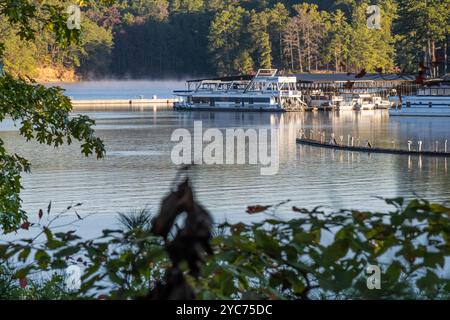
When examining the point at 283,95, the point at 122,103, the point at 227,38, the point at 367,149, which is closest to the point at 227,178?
the point at 367,149

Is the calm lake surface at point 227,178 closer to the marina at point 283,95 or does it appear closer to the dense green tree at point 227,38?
the marina at point 283,95

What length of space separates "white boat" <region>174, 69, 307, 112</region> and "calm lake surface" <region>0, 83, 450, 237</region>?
108 ft

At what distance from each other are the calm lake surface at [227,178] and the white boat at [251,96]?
3300cm

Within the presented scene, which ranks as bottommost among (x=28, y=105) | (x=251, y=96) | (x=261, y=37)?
(x=28, y=105)

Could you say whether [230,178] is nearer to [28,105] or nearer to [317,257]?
[28,105]

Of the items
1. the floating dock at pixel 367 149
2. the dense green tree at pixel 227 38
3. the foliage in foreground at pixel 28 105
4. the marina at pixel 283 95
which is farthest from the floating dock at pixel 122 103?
the foliage in foreground at pixel 28 105

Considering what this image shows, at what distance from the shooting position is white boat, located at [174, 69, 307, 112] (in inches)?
3469

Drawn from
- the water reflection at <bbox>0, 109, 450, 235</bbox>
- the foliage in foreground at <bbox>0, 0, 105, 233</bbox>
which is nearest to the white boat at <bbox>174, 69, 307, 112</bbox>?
the water reflection at <bbox>0, 109, 450, 235</bbox>

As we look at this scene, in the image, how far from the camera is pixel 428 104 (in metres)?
74.2

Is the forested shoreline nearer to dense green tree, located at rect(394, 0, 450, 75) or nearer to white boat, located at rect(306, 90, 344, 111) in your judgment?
dense green tree, located at rect(394, 0, 450, 75)

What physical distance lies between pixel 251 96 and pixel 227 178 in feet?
187

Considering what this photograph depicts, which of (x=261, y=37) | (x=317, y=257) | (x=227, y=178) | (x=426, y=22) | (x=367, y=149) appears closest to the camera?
(x=317, y=257)

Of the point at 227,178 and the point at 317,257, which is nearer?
the point at 317,257
